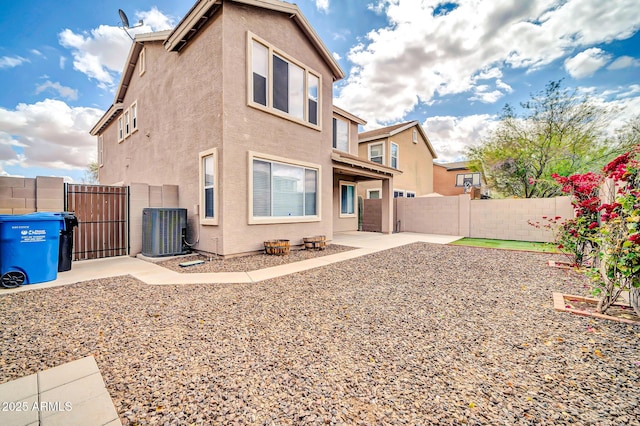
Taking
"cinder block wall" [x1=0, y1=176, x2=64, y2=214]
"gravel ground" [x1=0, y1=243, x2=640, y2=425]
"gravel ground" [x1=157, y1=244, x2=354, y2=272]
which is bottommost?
"gravel ground" [x1=0, y1=243, x2=640, y2=425]

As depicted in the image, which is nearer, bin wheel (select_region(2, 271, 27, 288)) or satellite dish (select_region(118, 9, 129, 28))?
bin wheel (select_region(2, 271, 27, 288))

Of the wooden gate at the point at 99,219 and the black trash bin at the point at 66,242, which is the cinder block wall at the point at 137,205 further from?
A: the black trash bin at the point at 66,242

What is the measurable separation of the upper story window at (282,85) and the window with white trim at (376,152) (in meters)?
8.81

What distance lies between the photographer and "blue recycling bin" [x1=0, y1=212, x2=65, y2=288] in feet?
14.2

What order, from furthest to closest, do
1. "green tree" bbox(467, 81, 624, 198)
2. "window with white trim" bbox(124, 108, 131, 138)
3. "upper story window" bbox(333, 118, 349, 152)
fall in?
"upper story window" bbox(333, 118, 349, 152) < "green tree" bbox(467, 81, 624, 198) < "window with white trim" bbox(124, 108, 131, 138)

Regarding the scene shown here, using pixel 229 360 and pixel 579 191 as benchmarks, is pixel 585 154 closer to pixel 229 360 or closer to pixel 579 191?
pixel 579 191

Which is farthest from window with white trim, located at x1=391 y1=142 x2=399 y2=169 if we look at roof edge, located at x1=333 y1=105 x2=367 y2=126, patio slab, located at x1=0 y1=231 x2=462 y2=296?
patio slab, located at x1=0 y1=231 x2=462 y2=296

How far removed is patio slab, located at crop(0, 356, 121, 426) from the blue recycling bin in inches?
145

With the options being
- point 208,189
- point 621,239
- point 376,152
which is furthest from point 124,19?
point 621,239

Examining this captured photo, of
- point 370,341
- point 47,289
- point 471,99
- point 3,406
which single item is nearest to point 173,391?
point 3,406

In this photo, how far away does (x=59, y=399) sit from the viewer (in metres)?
1.87

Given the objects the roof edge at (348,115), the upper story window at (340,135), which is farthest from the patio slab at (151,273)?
the roof edge at (348,115)

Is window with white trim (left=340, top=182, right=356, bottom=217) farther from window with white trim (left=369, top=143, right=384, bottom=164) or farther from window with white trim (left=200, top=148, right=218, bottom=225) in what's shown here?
window with white trim (left=200, top=148, right=218, bottom=225)

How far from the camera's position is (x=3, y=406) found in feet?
5.90
